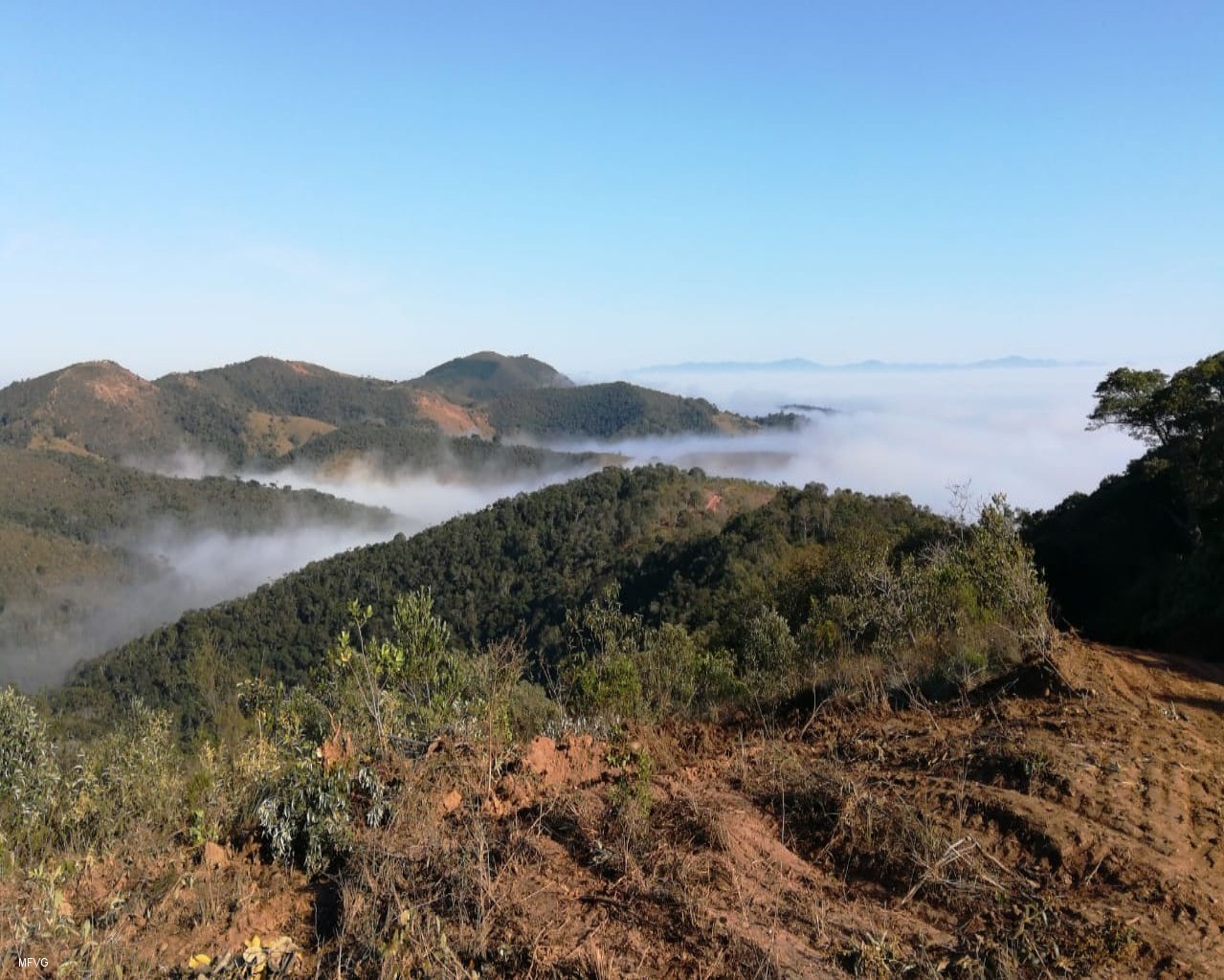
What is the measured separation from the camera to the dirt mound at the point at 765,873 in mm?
4527

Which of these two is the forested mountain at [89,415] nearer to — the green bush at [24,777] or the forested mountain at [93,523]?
the forested mountain at [93,523]

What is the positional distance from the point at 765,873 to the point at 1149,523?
29.4 m

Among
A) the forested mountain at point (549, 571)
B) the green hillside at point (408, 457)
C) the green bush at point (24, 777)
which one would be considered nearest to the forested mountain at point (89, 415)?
the green hillside at point (408, 457)

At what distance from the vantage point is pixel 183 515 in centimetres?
13975

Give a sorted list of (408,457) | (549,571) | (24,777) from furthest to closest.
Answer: (408,457)
(549,571)
(24,777)

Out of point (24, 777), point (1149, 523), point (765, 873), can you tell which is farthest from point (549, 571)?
point (765, 873)

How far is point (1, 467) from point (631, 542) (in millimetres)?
122776

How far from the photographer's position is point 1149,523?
1105 inches

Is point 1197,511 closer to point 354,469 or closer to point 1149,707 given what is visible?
point 1149,707

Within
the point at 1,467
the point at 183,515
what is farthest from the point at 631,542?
the point at 1,467

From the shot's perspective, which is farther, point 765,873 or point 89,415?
point 89,415

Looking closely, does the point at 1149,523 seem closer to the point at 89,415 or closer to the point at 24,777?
the point at 24,777

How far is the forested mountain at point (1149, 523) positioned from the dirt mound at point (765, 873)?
36.0ft

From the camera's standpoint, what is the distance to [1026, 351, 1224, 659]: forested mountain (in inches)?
723
